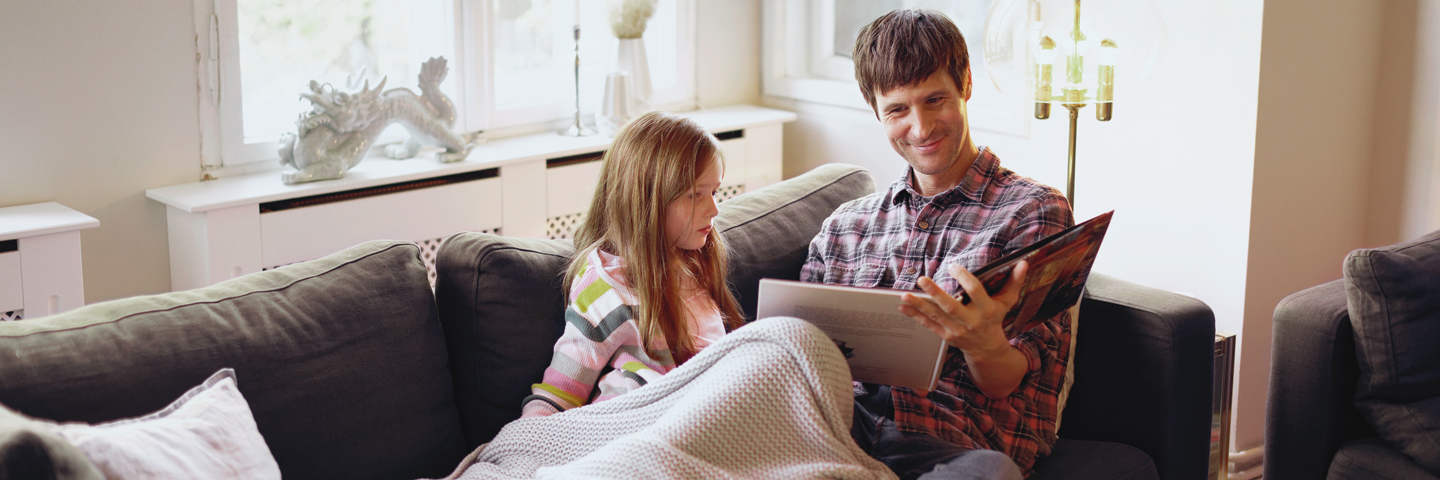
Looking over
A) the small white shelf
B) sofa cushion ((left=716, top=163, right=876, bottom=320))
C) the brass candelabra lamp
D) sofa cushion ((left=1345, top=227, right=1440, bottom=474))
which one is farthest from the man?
the small white shelf

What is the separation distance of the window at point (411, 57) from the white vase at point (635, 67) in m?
0.05

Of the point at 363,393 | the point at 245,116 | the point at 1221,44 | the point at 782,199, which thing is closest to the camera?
the point at 363,393

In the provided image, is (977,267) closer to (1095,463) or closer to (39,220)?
(1095,463)

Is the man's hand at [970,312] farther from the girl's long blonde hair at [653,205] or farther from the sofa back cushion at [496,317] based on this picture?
the sofa back cushion at [496,317]

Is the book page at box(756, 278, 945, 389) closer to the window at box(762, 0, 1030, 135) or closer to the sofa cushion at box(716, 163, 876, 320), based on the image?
the sofa cushion at box(716, 163, 876, 320)

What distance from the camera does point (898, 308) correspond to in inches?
54.7

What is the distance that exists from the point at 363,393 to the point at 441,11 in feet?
6.04

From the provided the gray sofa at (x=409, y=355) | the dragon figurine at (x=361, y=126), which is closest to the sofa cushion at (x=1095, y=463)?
the gray sofa at (x=409, y=355)

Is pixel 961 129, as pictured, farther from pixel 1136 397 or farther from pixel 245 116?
pixel 245 116

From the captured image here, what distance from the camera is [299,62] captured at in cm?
293

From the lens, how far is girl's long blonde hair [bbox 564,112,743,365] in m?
1.61

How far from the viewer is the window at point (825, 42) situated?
3168mm

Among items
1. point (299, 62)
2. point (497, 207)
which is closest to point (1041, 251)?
point (497, 207)

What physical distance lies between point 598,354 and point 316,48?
5.80 ft
